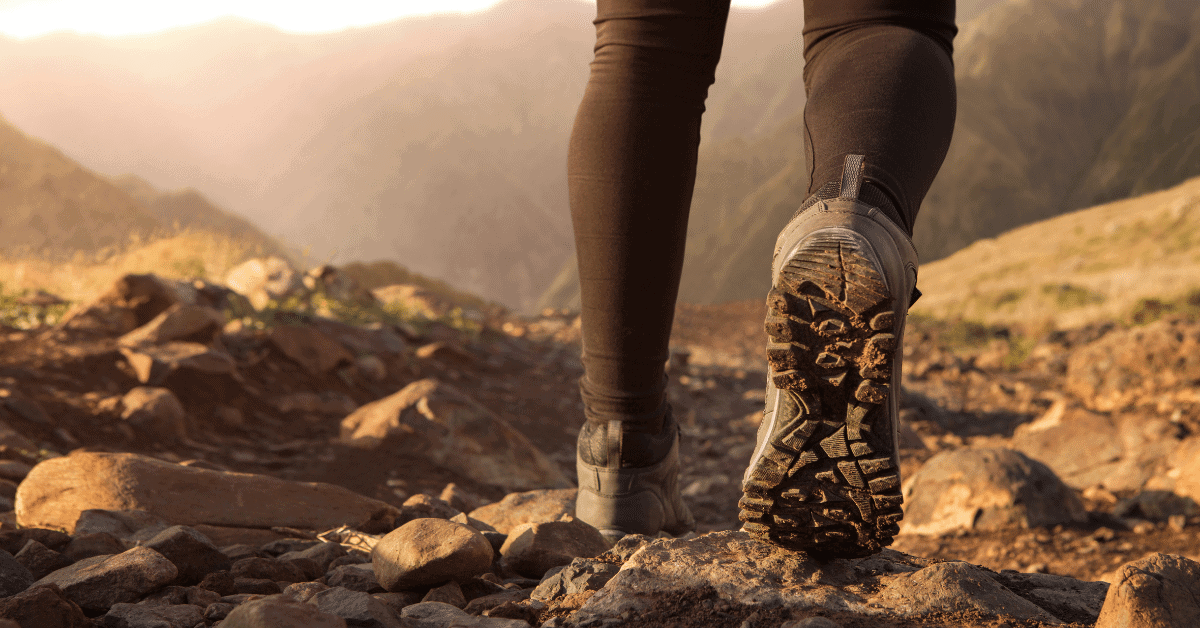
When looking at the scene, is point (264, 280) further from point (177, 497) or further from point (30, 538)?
point (30, 538)

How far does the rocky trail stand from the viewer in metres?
0.97

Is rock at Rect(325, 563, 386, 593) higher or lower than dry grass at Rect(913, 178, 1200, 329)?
lower

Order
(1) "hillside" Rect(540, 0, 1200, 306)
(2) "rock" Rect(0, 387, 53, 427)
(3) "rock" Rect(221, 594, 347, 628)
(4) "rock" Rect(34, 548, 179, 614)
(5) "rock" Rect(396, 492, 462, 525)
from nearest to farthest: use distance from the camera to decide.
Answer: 1. (3) "rock" Rect(221, 594, 347, 628)
2. (4) "rock" Rect(34, 548, 179, 614)
3. (5) "rock" Rect(396, 492, 462, 525)
4. (2) "rock" Rect(0, 387, 53, 427)
5. (1) "hillside" Rect(540, 0, 1200, 306)

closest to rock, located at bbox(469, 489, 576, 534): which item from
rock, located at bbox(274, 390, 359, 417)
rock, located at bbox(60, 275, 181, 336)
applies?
rock, located at bbox(274, 390, 359, 417)

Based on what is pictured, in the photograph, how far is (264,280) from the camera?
Answer: 17.4 feet

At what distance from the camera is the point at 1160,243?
261 inches

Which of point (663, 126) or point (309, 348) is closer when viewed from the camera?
point (663, 126)

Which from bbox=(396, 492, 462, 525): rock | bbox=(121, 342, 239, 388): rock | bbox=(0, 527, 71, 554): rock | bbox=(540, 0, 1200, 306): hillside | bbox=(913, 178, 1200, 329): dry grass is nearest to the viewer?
bbox=(0, 527, 71, 554): rock

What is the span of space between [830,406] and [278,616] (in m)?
0.65

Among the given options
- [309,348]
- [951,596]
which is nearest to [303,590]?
[951,596]

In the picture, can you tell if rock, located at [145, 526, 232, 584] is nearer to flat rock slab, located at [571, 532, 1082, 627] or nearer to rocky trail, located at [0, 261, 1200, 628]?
rocky trail, located at [0, 261, 1200, 628]

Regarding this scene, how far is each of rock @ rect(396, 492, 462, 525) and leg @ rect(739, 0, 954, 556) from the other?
3.08 feet

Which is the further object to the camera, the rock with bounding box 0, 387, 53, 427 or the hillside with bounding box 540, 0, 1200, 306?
the hillside with bounding box 540, 0, 1200, 306

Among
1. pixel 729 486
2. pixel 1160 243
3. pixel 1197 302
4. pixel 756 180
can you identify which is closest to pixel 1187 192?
pixel 1160 243
